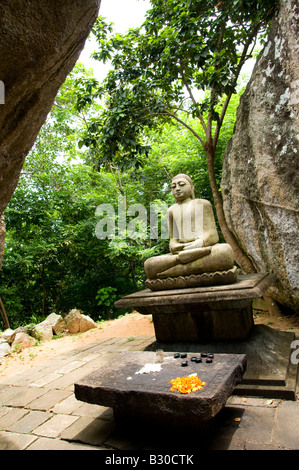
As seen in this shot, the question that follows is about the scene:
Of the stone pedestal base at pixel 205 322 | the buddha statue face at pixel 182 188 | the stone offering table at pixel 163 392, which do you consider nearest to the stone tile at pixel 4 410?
the stone offering table at pixel 163 392

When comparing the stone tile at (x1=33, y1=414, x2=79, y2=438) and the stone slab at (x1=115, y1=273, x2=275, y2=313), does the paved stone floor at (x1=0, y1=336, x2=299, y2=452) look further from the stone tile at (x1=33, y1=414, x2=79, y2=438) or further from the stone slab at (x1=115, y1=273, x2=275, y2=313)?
the stone slab at (x1=115, y1=273, x2=275, y2=313)

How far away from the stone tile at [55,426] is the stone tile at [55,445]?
0.23 feet

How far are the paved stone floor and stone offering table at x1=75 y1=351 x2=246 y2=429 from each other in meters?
0.13

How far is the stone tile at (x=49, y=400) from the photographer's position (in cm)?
271

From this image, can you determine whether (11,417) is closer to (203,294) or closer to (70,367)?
(70,367)

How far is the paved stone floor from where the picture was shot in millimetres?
1895

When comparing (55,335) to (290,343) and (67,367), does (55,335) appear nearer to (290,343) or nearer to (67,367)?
(67,367)

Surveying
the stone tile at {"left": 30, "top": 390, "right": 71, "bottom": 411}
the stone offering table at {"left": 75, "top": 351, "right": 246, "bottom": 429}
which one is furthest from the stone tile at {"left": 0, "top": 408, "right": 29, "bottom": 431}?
the stone offering table at {"left": 75, "top": 351, "right": 246, "bottom": 429}

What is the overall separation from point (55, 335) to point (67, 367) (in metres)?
2.46

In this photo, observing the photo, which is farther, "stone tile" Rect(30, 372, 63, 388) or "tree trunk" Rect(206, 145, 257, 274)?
"tree trunk" Rect(206, 145, 257, 274)

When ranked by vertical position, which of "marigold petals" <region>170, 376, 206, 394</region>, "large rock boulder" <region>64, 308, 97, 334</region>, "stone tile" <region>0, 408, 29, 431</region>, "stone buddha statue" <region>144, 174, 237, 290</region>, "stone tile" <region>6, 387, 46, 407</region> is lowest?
"large rock boulder" <region>64, 308, 97, 334</region>

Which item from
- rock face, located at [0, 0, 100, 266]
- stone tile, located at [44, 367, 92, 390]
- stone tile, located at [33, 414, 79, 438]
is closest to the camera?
rock face, located at [0, 0, 100, 266]

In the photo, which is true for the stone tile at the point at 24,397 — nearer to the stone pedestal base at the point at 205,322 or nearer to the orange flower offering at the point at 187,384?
the stone pedestal base at the point at 205,322
